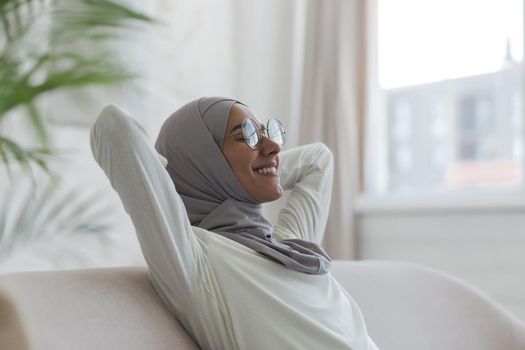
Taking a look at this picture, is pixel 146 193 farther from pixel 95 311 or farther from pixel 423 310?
pixel 423 310

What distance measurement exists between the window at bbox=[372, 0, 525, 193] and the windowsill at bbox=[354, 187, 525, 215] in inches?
4.2

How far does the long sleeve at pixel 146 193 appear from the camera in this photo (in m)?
1.30

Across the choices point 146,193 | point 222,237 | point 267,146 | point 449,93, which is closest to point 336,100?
Result: point 449,93

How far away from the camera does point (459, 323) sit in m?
2.15

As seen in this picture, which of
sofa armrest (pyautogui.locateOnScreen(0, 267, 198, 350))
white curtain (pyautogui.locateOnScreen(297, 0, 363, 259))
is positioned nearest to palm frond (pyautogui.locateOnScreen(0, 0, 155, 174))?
sofa armrest (pyautogui.locateOnScreen(0, 267, 198, 350))

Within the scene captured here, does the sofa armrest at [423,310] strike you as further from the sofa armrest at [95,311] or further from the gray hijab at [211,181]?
the sofa armrest at [95,311]

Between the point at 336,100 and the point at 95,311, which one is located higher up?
the point at 336,100

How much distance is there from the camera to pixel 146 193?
1318mm

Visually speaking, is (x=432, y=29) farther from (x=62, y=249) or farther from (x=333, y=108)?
(x=62, y=249)

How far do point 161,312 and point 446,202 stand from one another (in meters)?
2.10

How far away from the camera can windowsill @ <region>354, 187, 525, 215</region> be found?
3.14m

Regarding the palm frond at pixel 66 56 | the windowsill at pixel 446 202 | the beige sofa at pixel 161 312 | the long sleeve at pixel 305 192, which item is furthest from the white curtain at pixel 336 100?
the palm frond at pixel 66 56

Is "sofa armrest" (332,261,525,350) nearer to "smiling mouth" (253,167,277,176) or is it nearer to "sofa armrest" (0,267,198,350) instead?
"smiling mouth" (253,167,277,176)

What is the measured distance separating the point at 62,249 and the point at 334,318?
1.50 m
